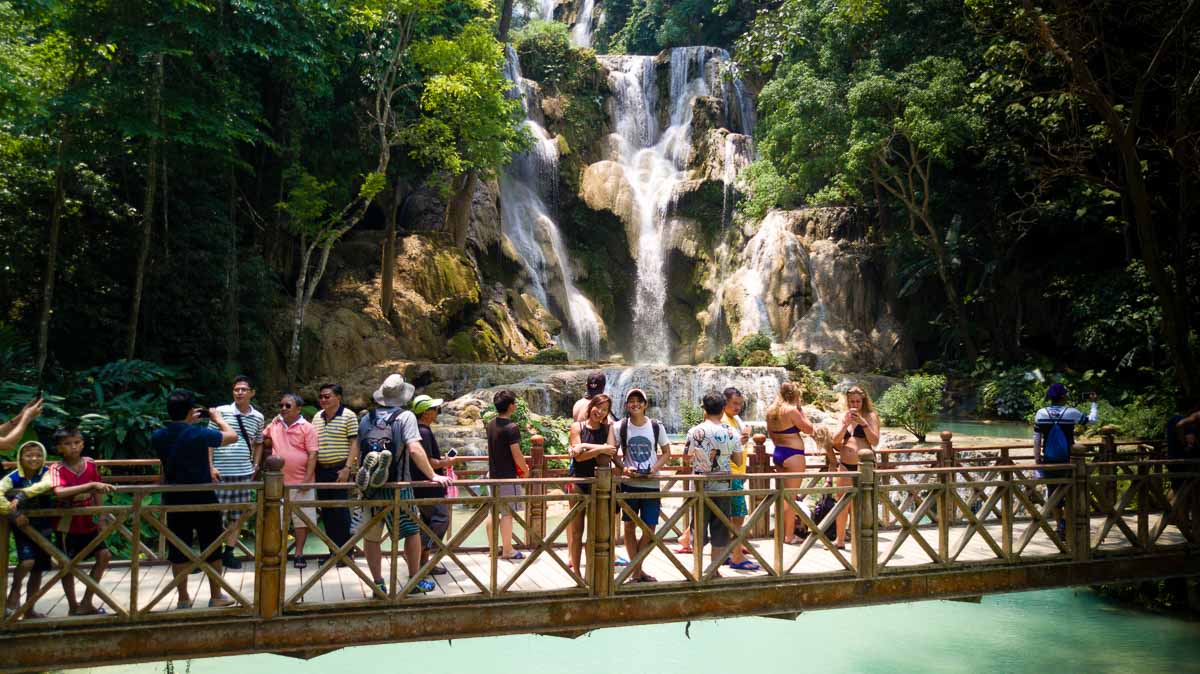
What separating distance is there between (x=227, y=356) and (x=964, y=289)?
2410 centimetres

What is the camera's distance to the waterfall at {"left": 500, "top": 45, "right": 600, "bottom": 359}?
3155 centimetres

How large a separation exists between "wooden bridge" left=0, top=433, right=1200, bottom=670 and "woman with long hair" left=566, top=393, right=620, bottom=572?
0.61ft

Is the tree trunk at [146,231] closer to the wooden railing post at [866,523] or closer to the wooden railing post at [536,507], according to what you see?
the wooden railing post at [536,507]

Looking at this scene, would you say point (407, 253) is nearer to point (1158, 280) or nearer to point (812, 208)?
point (812, 208)

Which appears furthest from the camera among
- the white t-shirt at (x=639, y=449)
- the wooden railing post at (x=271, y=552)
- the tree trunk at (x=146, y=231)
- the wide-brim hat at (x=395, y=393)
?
the tree trunk at (x=146, y=231)

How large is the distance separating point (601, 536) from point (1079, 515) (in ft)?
14.9

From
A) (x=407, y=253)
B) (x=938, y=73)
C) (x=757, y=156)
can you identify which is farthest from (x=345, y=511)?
(x=757, y=156)

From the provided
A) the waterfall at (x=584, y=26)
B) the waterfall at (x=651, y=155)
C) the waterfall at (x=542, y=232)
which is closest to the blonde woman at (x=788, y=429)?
the waterfall at (x=542, y=232)

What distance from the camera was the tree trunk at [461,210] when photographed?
89.2 feet

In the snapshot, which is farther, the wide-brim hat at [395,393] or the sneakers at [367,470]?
the wide-brim hat at [395,393]

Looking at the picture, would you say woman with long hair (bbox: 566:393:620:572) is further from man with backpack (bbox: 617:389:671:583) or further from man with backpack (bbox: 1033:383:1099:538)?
man with backpack (bbox: 1033:383:1099:538)

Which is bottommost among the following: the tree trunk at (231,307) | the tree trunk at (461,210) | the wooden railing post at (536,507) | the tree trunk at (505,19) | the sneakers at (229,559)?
the sneakers at (229,559)

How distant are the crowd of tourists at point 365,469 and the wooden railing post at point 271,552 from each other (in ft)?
0.45

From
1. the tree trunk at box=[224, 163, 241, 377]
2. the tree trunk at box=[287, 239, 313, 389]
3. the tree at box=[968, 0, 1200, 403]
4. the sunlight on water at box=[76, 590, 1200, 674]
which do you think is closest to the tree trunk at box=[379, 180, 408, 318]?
the tree trunk at box=[287, 239, 313, 389]
